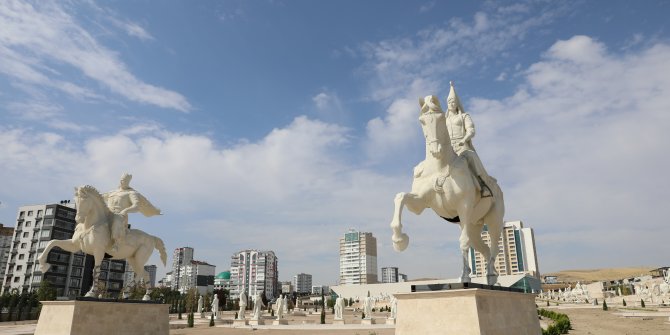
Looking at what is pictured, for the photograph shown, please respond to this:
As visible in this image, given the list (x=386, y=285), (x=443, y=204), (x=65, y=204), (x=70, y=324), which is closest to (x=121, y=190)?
(x=70, y=324)

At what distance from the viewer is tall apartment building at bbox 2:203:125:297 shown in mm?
55312

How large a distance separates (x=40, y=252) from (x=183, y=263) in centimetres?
8530

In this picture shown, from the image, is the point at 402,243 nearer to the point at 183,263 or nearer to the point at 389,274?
the point at 183,263

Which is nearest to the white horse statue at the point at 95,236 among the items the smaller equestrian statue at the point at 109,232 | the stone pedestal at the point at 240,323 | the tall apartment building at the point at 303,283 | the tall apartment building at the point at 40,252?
the smaller equestrian statue at the point at 109,232

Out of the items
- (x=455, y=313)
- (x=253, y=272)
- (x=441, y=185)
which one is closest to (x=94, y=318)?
(x=455, y=313)

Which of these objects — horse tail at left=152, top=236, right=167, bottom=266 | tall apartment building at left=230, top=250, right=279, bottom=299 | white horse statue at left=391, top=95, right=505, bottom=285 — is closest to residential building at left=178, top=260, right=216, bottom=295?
tall apartment building at left=230, top=250, right=279, bottom=299

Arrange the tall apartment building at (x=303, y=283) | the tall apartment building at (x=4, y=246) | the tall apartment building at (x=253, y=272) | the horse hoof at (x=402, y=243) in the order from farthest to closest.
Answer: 1. the tall apartment building at (x=303, y=283)
2. the tall apartment building at (x=253, y=272)
3. the tall apartment building at (x=4, y=246)
4. the horse hoof at (x=402, y=243)

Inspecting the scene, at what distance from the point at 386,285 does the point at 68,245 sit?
272ft

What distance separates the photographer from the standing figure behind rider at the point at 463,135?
775 cm

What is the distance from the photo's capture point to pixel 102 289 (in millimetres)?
11758

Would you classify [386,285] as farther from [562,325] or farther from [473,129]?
[473,129]

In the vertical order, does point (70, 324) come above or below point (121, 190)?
below

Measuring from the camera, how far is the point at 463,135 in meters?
8.36

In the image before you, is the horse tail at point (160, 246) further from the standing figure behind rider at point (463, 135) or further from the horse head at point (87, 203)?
the standing figure behind rider at point (463, 135)
